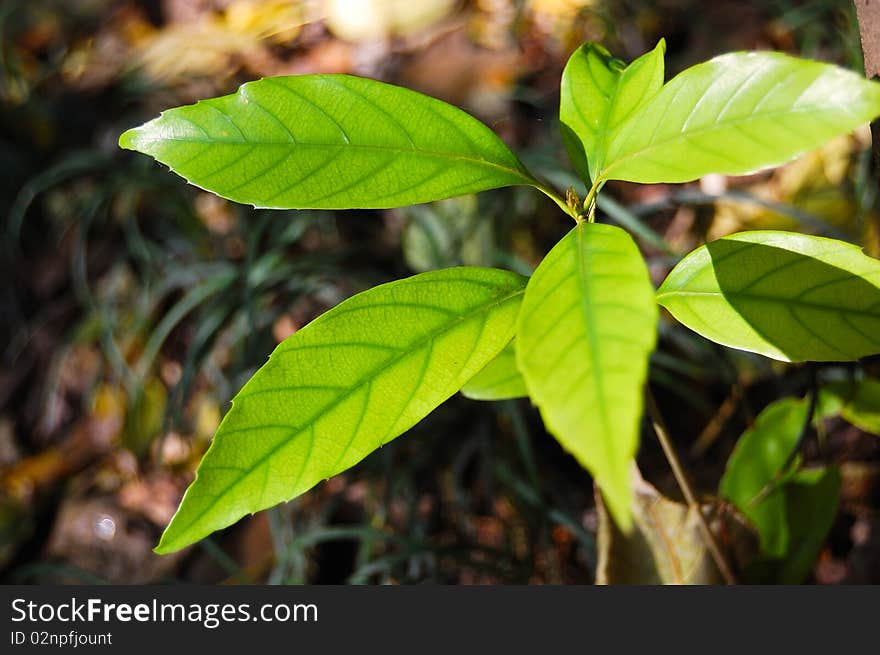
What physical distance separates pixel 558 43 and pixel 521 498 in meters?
1.23

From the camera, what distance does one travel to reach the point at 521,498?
1.35 metres

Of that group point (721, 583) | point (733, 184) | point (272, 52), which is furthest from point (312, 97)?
point (272, 52)

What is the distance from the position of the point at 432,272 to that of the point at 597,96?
0.62ft

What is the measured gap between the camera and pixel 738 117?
0.50 m

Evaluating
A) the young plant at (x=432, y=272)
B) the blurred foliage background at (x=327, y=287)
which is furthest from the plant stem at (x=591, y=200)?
the blurred foliage background at (x=327, y=287)

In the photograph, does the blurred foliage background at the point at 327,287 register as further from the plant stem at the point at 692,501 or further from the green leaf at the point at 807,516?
the plant stem at the point at 692,501

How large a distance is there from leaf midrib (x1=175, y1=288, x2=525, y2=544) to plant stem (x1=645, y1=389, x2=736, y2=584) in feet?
0.55

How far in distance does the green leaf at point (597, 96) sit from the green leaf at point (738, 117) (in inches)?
1.0

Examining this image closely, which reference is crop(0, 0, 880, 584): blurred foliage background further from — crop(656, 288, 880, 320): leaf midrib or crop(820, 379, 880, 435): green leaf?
crop(656, 288, 880, 320): leaf midrib

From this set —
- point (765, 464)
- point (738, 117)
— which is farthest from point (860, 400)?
point (738, 117)

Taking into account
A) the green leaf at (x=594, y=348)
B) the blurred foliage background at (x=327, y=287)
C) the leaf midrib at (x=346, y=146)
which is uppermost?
the blurred foliage background at (x=327, y=287)

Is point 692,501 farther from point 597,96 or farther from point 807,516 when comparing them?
point 597,96

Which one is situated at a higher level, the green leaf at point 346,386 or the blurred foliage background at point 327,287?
the blurred foliage background at point 327,287

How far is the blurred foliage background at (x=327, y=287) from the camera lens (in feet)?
4.46
